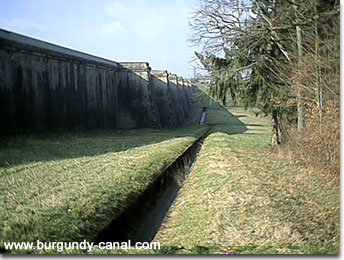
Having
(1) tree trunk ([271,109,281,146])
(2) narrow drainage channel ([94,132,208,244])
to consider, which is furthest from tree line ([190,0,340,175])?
(2) narrow drainage channel ([94,132,208,244])

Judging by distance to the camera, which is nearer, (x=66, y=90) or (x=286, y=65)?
(x=286, y=65)

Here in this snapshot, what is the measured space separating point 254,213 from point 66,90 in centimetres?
978

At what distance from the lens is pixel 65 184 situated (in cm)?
591

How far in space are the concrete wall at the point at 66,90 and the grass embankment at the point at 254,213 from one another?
5502 mm

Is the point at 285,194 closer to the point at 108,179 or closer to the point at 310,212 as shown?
the point at 310,212

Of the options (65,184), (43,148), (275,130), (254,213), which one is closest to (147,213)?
(65,184)

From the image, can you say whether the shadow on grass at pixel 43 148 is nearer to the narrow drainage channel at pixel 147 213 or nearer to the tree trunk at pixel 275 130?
the narrow drainage channel at pixel 147 213

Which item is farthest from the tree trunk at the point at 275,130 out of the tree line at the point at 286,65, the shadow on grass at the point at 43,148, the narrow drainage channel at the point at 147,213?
the narrow drainage channel at the point at 147,213

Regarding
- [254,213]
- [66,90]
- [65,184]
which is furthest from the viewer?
[66,90]

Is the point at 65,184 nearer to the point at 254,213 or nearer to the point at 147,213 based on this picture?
the point at 147,213

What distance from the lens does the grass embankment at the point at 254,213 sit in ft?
13.9

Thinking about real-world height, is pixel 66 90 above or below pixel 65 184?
above

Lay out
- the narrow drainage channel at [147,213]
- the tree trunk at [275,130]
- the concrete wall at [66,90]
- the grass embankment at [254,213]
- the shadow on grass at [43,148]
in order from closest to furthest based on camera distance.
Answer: the grass embankment at [254,213]
the narrow drainage channel at [147,213]
the shadow on grass at [43,148]
the concrete wall at [66,90]
the tree trunk at [275,130]

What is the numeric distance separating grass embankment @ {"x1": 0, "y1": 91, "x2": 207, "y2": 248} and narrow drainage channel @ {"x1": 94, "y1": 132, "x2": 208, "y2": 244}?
0.11 metres
